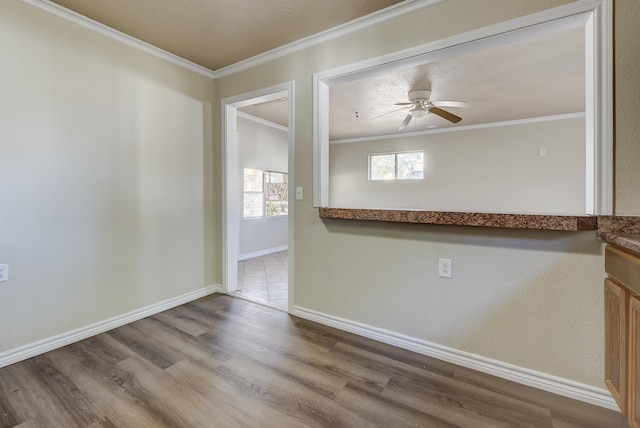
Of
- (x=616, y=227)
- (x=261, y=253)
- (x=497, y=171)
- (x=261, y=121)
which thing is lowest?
(x=261, y=253)

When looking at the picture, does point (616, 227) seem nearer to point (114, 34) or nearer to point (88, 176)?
point (88, 176)

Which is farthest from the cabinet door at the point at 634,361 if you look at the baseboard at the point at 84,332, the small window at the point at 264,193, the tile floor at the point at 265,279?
the small window at the point at 264,193

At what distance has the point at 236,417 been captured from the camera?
140cm

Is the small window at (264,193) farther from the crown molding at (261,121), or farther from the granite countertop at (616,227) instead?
the granite countertop at (616,227)

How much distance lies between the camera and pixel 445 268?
6.26 ft

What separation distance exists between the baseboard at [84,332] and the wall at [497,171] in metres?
4.16

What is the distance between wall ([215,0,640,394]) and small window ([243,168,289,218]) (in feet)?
9.05

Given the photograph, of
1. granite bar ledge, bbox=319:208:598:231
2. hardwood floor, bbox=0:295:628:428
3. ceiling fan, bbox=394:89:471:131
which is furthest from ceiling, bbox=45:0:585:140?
hardwood floor, bbox=0:295:628:428

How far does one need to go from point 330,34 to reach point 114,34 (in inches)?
68.0

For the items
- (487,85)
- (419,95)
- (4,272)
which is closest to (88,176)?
(4,272)

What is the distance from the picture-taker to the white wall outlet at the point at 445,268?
6.21 feet

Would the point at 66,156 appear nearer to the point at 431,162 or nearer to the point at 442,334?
the point at 442,334

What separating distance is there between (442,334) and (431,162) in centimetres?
438

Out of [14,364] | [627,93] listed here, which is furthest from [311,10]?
[14,364]
